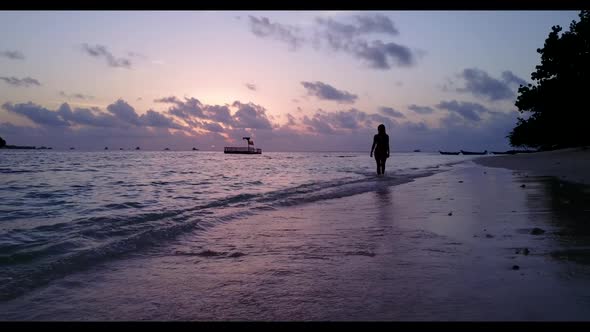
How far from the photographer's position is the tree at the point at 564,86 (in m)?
25.0

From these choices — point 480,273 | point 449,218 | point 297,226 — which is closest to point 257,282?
point 480,273

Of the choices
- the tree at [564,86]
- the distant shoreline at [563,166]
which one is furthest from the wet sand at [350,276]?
the tree at [564,86]

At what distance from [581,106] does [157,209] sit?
1032 inches

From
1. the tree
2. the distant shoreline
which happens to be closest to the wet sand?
the distant shoreline

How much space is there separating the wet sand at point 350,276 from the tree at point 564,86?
76.3 feet

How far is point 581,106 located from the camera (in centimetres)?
2469

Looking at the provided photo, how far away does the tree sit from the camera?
25.0 meters

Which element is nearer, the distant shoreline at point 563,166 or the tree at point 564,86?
the distant shoreline at point 563,166

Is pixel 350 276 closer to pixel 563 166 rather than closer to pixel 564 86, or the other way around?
pixel 563 166

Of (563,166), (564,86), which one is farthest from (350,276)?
(564,86)

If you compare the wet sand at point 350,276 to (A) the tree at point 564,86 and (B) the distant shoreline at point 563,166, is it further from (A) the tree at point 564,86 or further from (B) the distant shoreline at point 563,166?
(A) the tree at point 564,86

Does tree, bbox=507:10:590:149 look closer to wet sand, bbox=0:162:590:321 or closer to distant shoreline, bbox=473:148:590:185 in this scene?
distant shoreline, bbox=473:148:590:185
